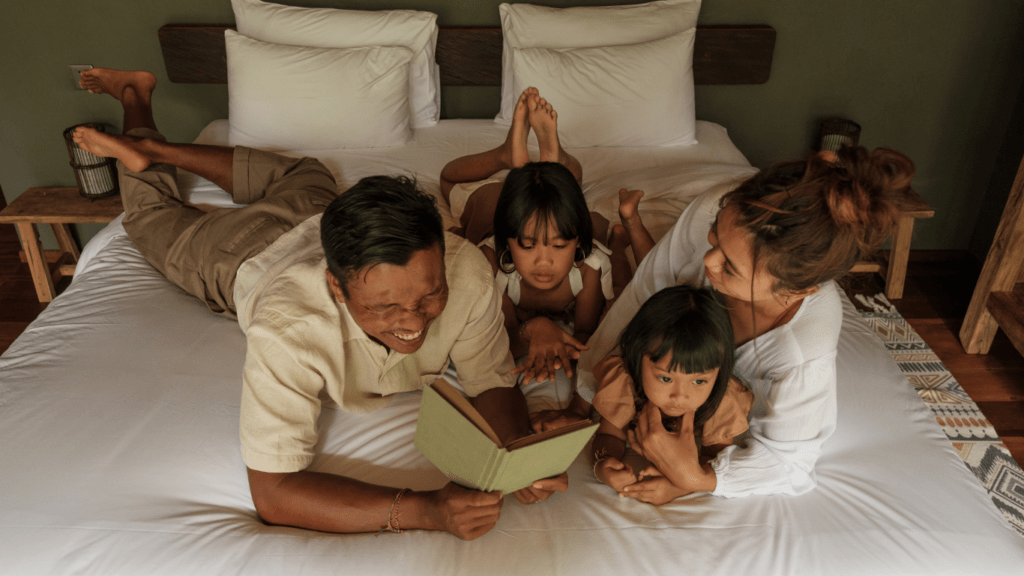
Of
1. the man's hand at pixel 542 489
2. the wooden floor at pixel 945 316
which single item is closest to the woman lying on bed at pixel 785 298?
the man's hand at pixel 542 489

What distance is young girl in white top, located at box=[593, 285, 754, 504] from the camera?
108cm

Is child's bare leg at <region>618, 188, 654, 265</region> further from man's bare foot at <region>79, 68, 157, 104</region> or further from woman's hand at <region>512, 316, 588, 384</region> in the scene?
man's bare foot at <region>79, 68, 157, 104</region>

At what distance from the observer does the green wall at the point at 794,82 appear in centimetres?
231

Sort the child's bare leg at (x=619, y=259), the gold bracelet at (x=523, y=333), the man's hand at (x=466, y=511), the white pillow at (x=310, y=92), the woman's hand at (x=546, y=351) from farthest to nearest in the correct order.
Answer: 1. the white pillow at (x=310, y=92)
2. the child's bare leg at (x=619, y=259)
3. the gold bracelet at (x=523, y=333)
4. the woman's hand at (x=546, y=351)
5. the man's hand at (x=466, y=511)

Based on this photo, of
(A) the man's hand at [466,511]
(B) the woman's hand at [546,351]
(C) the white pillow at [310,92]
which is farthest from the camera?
(C) the white pillow at [310,92]

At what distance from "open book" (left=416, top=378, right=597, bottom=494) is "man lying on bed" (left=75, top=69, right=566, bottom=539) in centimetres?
5

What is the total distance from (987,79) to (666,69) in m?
1.33

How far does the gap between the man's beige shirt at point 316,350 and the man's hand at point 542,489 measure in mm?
265

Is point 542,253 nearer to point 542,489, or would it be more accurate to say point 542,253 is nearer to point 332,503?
point 542,489

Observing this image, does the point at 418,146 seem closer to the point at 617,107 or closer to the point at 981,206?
the point at 617,107

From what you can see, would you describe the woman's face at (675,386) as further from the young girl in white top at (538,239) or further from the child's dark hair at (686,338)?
the young girl in white top at (538,239)

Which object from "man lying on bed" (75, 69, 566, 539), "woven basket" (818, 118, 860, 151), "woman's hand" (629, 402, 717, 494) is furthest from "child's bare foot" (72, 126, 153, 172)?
"woven basket" (818, 118, 860, 151)

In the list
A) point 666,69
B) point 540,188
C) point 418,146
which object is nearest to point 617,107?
point 666,69

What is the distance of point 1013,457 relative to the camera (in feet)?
5.83
